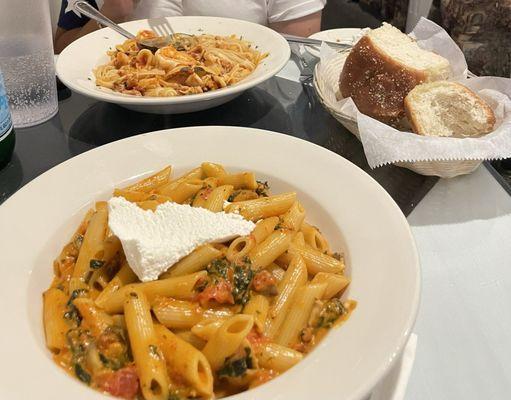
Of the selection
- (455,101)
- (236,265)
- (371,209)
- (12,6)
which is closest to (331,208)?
(371,209)

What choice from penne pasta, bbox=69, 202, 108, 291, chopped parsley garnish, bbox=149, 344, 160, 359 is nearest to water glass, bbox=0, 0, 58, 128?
penne pasta, bbox=69, 202, 108, 291

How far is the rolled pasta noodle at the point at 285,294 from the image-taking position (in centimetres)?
94

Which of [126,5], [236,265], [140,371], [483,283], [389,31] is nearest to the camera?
[140,371]

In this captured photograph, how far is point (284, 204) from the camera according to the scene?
114cm

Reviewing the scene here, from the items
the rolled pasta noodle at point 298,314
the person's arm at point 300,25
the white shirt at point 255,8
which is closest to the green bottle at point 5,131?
the rolled pasta noodle at point 298,314

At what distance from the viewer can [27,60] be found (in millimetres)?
1574

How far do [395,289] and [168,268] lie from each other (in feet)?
1.35

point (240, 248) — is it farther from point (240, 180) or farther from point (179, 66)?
point (179, 66)

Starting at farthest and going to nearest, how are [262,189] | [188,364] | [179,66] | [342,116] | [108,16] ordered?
[108,16] < [179,66] < [342,116] < [262,189] < [188,364]

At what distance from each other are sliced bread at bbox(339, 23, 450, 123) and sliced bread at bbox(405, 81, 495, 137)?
62 mm

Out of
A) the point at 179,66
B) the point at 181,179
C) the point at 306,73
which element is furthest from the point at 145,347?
the point at 306,73

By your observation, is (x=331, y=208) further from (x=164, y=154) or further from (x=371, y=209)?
(x=164, y=154)

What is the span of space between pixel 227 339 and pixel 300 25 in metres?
2.05

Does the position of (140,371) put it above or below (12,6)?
below
